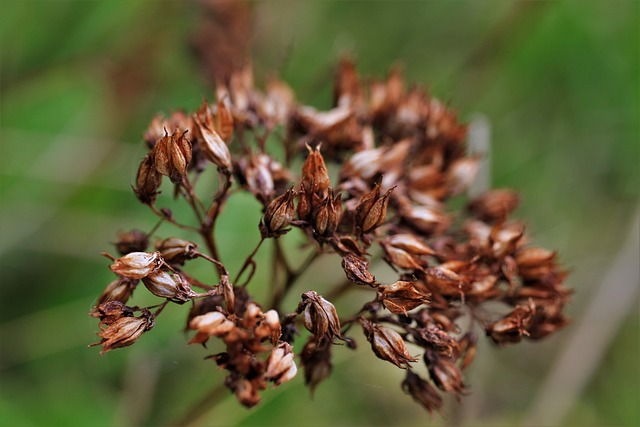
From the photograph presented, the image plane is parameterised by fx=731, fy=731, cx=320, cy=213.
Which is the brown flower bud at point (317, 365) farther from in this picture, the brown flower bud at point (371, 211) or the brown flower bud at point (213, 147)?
the brown flower bud at point (213, 147)

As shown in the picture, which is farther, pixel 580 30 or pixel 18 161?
pixel 580 30

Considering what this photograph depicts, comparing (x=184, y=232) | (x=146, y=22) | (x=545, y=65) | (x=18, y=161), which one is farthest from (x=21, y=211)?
(x=545, y=65)

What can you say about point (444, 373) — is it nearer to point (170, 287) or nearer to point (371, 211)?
point (371, 211)

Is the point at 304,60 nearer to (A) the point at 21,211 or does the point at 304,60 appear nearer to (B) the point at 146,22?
(B) the point at 146,22

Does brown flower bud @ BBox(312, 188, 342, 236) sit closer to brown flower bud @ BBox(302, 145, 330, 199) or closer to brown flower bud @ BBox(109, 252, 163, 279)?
brown flower bud @ BBox(302, 145, 330, 199)

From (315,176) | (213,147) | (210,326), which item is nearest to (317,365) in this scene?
(210,326)

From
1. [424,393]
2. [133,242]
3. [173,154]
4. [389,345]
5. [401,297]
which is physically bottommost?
[424,393]
